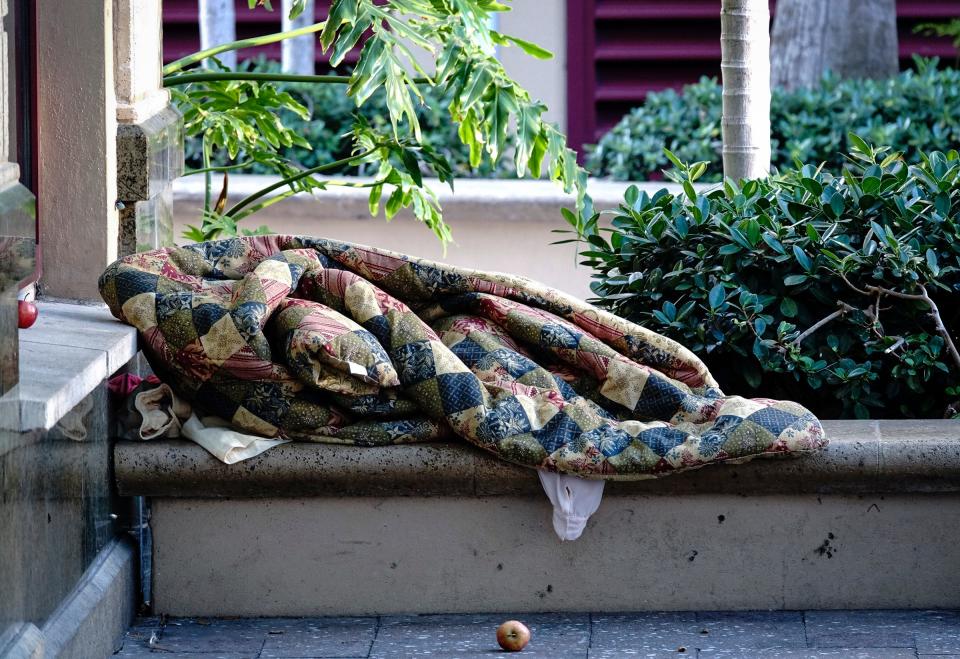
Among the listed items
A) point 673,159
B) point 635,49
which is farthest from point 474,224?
point 673,159

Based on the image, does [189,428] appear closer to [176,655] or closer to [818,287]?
[176,655]

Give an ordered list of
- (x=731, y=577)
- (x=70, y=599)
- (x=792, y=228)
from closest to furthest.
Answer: (x=70, y=599)
(x=731, y=577)
(x=792, y=228)

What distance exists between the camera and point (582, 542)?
12.0 ft

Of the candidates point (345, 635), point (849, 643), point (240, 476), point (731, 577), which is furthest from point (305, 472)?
point (849, 643)

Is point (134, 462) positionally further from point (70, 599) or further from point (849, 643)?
point (849, 643)

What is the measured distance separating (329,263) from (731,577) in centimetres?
129

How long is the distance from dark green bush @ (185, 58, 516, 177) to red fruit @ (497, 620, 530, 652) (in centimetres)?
501

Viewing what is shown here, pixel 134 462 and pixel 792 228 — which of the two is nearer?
pixel 134 462

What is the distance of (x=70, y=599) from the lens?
321cm

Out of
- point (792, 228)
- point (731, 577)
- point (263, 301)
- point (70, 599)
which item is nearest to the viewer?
point (70, 599)

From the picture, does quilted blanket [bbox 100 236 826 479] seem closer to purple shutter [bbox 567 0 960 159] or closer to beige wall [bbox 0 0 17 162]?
beige wall [bbox 0 0 17 162]

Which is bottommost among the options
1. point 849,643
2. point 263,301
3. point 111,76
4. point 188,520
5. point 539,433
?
point 849,643

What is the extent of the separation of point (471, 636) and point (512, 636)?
0.56 feet

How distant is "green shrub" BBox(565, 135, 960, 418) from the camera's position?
154 inches
